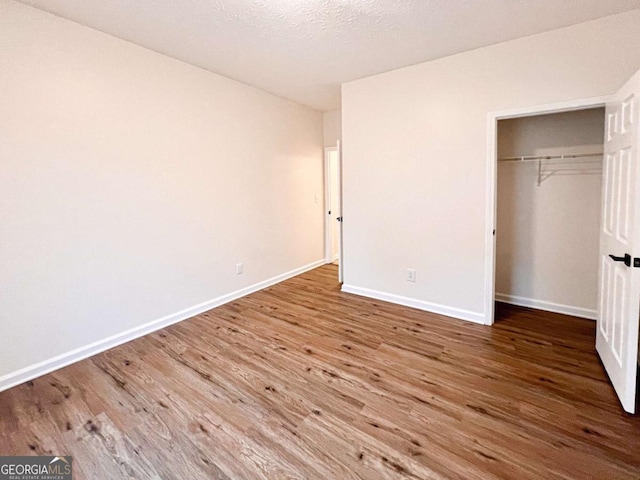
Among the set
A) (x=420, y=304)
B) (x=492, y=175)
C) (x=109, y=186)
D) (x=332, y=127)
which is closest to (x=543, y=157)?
(x=492, y=175)

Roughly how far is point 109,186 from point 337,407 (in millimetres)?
2490

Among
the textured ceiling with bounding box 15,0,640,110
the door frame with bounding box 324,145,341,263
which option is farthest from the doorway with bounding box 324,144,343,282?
the textured ceiling with bounding box 15,0,640,110

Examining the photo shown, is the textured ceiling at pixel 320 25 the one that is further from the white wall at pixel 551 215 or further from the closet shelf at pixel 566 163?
the closet shelf at pixel 566 163

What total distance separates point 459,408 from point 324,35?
290 cm

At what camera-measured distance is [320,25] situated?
238 cm

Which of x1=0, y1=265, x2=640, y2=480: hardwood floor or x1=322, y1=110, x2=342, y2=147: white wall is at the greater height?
x1=322, y1=110, x2=342, y2=147: white wall

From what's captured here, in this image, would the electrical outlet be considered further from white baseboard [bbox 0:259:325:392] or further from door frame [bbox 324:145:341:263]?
door frame [bbox 324:145:341:263]

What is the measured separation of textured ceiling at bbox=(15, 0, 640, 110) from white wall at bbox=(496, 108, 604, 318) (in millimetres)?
993

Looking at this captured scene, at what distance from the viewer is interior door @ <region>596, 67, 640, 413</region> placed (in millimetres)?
1712

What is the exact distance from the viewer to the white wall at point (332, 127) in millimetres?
5012

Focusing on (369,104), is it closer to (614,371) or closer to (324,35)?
(324,35)

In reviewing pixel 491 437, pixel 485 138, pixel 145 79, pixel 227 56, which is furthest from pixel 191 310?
pixel 485 138

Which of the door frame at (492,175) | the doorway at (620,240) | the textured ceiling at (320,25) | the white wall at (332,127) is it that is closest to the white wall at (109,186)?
the textured ceiling at (320,25)

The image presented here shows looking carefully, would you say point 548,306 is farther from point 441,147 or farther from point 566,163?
point 441,147
